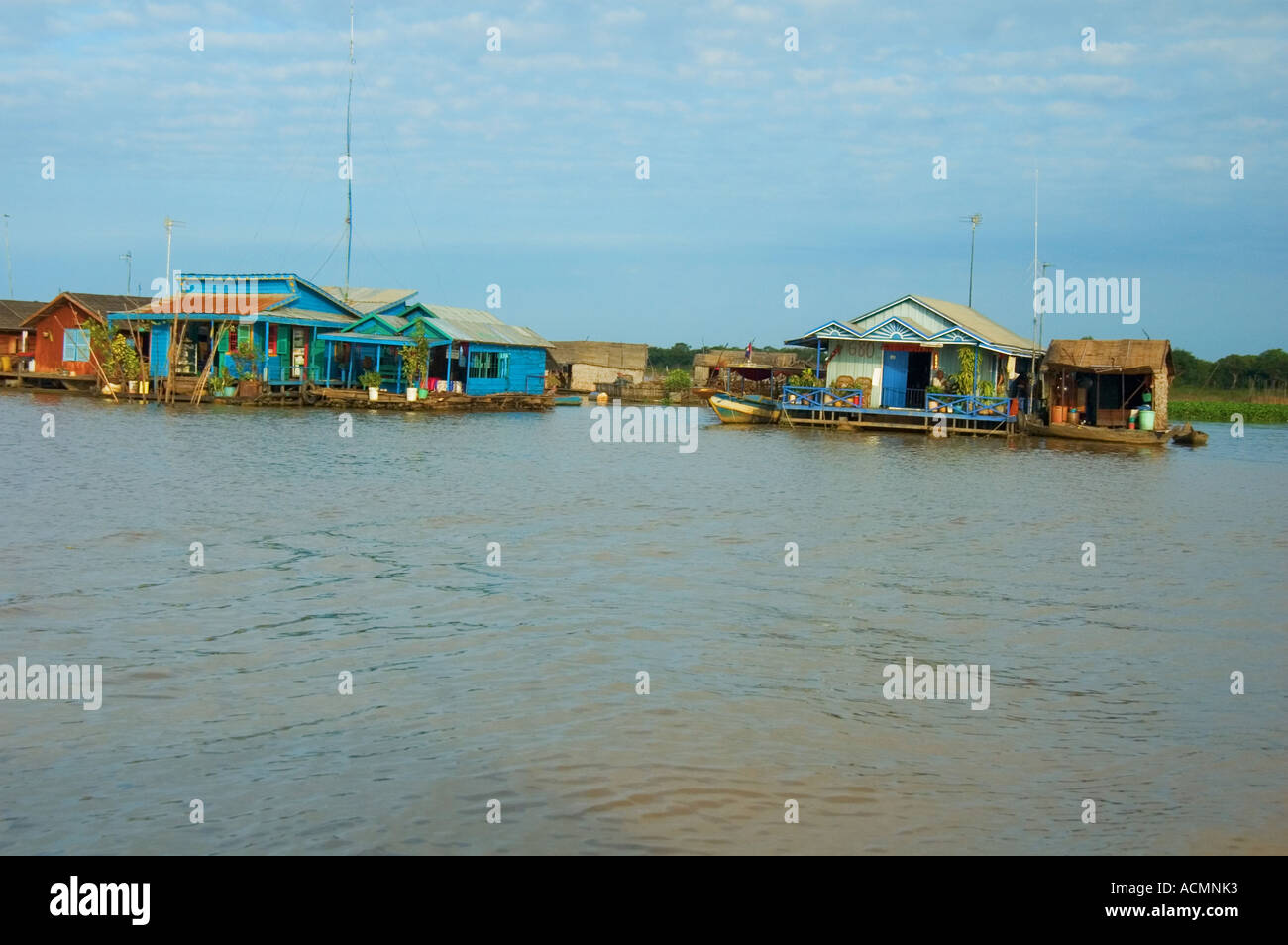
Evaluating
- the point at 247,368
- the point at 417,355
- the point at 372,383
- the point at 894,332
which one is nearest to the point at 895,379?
the point at 894,332

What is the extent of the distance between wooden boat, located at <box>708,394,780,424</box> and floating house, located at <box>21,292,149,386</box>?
25231 millimetres

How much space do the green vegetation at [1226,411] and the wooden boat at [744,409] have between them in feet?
98.1

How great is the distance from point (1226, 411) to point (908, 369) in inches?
1356

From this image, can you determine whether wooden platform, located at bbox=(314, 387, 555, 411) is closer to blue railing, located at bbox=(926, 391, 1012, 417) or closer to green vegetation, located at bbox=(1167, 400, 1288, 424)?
blue railing, located at bbox=(926, 391, 1012, 417)

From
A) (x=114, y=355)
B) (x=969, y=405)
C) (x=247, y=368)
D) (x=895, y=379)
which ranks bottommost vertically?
(x=969, y=405)

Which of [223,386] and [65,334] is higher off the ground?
[65,334]

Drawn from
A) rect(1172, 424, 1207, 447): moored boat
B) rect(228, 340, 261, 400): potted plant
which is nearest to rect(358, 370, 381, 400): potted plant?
rect(228, 340, 261, 400): potted plant

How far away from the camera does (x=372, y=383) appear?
1687 inches

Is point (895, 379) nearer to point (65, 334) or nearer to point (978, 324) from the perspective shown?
point (978, 324)

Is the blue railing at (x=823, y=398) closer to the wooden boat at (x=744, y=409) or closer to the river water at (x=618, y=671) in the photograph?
the wooden boat at (x=744, y=409)

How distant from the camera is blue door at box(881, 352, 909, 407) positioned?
40969 mm

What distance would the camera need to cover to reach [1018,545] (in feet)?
51.6

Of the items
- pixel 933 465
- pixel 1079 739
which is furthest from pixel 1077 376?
pixel 1079 739
